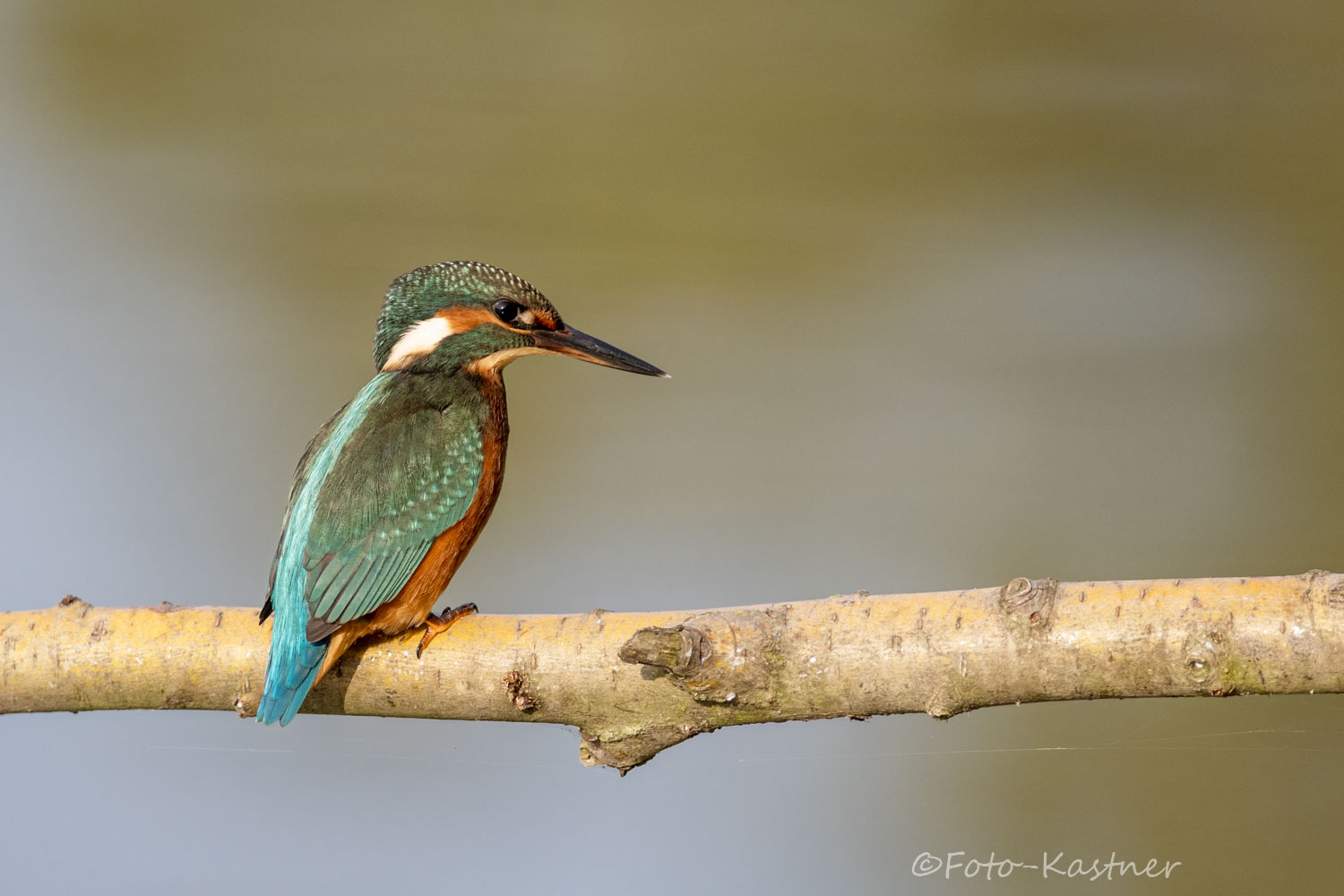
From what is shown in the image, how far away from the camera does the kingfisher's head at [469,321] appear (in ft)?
7.36

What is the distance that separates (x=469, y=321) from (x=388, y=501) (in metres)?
0.37

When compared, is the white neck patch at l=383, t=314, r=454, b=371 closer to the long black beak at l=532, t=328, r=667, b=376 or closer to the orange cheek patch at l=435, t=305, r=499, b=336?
the orange cheek patch at l=435, t=305, r=499, b=336

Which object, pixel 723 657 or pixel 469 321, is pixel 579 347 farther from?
A: pixel 723 657

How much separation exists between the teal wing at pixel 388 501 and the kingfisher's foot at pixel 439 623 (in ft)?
0.24

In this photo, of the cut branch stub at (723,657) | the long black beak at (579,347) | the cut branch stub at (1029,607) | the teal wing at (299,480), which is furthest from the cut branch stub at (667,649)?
the long black beak at (579,347)

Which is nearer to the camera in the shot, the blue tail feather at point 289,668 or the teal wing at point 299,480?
the blue tail feather at point 289,668

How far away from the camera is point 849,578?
4434mm

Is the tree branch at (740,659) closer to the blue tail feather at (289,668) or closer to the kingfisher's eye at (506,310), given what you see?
the blue tail feather at (289,668)

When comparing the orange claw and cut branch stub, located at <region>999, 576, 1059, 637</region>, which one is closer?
cut branch stub, located at <region>999, 576, 1059, 637</region>

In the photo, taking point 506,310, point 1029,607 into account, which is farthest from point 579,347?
point 1029,607

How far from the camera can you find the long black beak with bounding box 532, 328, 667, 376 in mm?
2287

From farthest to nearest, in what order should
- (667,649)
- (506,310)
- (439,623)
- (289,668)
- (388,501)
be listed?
(506,310) → (388,501) → (439,623) → (289,668) → (667,649)

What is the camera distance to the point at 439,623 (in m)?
1.95

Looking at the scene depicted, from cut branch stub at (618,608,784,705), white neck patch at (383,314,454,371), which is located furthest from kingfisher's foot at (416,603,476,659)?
white neck patch at (383,314,454,371)
